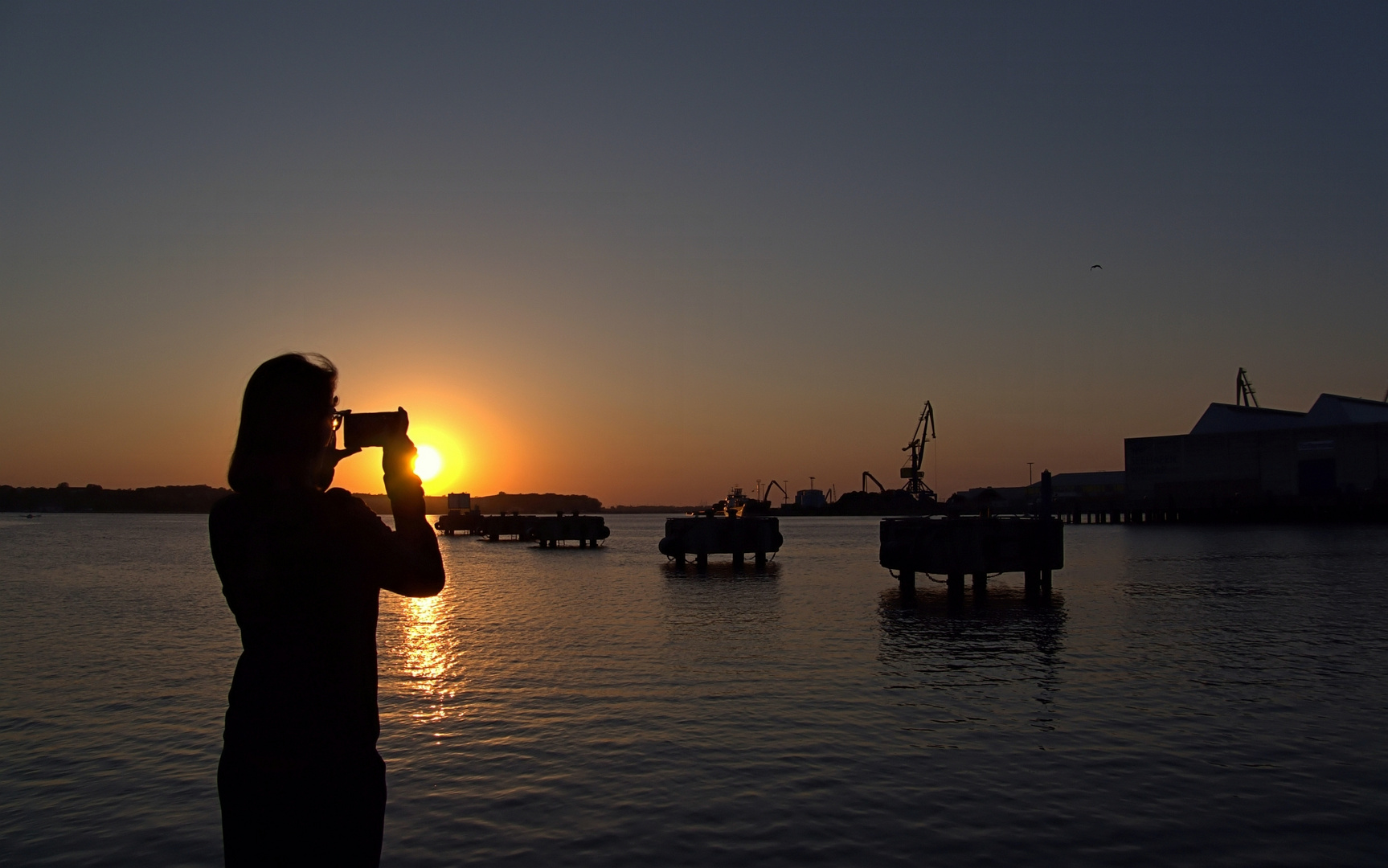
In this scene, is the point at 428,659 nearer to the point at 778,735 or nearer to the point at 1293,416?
the point at 778,735

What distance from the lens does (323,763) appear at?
11.5 ft

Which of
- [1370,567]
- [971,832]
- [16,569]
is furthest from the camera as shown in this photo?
[16,569]

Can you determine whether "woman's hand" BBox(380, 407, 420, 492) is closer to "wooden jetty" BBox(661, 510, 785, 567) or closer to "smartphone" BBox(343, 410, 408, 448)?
"smartphone" BBox(343, 410, 408, 448)

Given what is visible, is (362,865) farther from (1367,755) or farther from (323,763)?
(1367,755)

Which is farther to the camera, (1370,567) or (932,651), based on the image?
(1370,567)

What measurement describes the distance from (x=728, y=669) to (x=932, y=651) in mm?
→ 5157

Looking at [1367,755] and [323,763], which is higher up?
[323,763]

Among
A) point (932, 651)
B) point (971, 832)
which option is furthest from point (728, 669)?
point (971, 832)

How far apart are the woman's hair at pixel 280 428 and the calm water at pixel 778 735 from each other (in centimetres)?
610

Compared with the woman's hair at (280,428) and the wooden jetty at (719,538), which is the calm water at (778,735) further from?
the wooden jetty at (719,538)

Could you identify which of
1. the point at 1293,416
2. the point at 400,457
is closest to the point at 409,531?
the point at 400,457

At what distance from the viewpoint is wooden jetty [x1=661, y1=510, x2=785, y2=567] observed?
51688mm

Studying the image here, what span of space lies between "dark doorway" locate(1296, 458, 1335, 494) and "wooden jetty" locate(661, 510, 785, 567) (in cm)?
9880

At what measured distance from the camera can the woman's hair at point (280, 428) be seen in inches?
144
